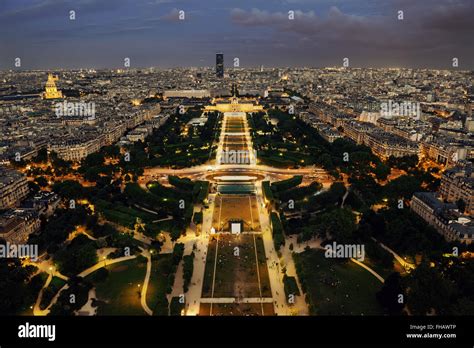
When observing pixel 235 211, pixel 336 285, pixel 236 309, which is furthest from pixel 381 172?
pixel 236 309

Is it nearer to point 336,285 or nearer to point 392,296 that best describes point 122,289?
point 336,285

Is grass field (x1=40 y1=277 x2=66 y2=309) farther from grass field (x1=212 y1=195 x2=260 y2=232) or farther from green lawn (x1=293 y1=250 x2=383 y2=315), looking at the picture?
green lawn (x1=293 y1=250 x2=383 y2=315)

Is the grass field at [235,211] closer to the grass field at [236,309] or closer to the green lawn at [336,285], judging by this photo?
the green lawn at [336,285]

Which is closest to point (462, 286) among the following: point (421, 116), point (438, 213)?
point (438, 213)

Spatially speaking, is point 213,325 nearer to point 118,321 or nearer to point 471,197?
point 118,321

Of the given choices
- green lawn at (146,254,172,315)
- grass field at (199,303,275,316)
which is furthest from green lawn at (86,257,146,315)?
grass field at (199,303,275,316)

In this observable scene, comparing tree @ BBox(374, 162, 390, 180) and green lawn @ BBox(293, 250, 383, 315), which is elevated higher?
tree @ BBox(374, 162, 390, 180)
